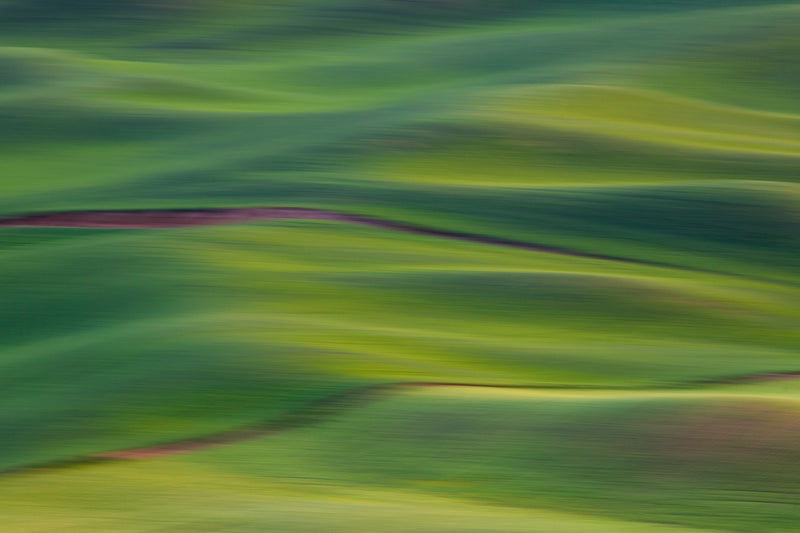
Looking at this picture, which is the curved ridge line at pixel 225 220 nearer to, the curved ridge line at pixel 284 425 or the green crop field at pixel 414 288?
the green crop field at pixel 414 288

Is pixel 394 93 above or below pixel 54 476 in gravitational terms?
above

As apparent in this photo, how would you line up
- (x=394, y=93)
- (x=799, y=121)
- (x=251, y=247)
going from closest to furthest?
(x=251, y=247)
(x=799, y=121)
(x=394, y=93)

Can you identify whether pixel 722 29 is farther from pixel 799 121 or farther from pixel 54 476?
pixel 54 476

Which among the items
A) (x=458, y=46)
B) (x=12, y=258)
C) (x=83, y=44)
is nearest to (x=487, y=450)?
(x=12, y=258)

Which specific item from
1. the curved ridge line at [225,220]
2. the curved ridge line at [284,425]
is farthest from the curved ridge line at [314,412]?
the curved ridge line at [225,220]

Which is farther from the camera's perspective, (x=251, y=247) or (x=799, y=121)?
(x=799, y=121)

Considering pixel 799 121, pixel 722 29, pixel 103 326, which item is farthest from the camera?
pixel 722 29

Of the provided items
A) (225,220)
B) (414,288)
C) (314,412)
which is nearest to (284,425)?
(314,412)
